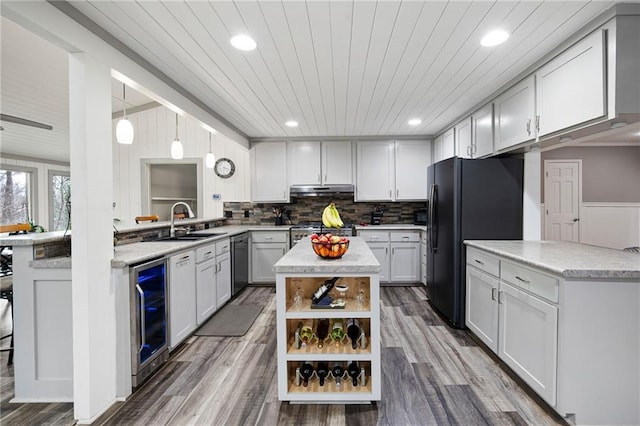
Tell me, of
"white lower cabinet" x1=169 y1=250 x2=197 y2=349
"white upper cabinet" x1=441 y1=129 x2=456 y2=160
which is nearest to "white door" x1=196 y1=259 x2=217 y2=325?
"white lower cabinet" x1=169 y1=250 x2=197 y2=349

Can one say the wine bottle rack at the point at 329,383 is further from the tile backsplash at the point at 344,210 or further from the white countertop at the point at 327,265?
the tile backsplash at the point at 344,210

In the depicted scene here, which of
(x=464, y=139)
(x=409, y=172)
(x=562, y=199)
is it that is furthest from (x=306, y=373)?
(x=562, y=199)

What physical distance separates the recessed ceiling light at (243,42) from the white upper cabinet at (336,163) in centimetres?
286

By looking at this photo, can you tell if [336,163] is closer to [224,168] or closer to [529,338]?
[224,168]

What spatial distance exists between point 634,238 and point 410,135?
14.6 feet

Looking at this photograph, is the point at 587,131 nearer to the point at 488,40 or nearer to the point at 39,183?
the point at 488,40

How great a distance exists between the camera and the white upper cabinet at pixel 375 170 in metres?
4.84

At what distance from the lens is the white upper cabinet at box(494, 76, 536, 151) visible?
237 centimetres

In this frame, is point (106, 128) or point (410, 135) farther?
point (410, 135)

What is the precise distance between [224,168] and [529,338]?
467cm

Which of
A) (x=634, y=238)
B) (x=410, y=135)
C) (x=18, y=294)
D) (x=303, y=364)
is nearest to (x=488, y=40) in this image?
(x=303, y=364)

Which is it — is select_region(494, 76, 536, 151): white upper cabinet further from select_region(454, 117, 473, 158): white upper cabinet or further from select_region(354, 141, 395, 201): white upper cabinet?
select_region(354, 141, 395, 201): white upper cabinet

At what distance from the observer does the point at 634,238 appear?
17.2ft

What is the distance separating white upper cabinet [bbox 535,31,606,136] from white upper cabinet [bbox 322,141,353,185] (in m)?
2.83
